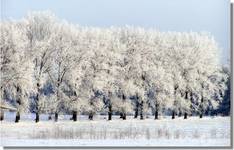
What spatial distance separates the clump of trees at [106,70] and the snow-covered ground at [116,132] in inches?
15.0

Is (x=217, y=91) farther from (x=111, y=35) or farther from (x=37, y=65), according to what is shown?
(x=37, y=65)

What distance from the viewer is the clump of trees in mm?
18156

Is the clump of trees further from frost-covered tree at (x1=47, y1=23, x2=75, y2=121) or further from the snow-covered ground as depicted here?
the snow-covered ground

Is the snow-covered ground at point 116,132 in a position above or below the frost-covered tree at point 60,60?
below

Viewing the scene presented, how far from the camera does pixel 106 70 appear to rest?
19.5 meters

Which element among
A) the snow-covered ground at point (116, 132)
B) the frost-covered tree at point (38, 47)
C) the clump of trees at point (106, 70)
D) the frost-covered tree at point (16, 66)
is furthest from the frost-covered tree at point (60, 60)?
the snow-covered ground at point (116, 132)

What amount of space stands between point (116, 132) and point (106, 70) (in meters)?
2.64

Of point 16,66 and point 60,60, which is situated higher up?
point 60,60

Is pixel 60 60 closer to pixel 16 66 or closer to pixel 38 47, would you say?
pixel 38 47

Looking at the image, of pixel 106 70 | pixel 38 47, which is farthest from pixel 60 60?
pixel 106 70

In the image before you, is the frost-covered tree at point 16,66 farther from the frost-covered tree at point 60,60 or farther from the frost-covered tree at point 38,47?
the frost-covered tree at point 60,60

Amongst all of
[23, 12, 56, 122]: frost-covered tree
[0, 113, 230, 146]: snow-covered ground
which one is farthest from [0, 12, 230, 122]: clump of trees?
[0, 113, 230, 146]: snow-covered ground

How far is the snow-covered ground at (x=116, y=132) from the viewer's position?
16672 mm

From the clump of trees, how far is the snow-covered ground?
38 centimetres
